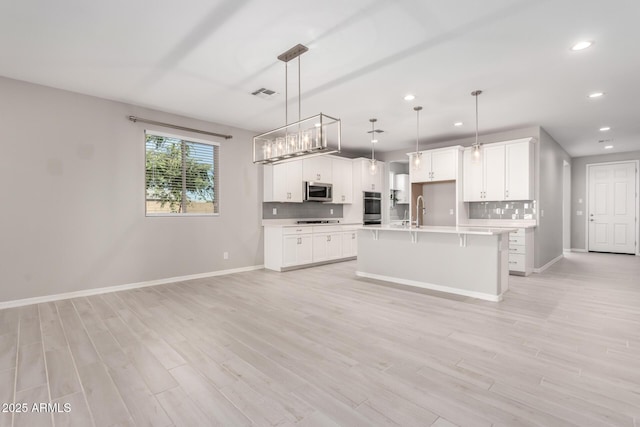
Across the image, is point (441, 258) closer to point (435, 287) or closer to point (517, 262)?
point (435, 287)

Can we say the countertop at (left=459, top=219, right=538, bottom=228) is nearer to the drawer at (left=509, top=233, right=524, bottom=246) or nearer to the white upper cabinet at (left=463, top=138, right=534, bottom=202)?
the drawer at (left=509, top=233, right=524, bottom=246)

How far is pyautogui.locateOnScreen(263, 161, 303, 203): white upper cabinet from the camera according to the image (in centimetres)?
600

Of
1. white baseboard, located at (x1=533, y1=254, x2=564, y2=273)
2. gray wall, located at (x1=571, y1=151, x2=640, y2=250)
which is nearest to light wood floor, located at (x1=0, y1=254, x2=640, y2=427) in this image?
white baseboard, located at (x1=533, y1=254, x2=564, y2=273)

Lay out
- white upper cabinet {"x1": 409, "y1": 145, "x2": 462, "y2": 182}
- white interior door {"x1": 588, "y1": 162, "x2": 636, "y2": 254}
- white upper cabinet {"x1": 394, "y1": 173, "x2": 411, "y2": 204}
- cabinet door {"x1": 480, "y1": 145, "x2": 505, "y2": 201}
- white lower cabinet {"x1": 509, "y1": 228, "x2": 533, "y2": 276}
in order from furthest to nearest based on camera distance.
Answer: white upper cabinet {"x1": 394, "y1": 173, "x2": 411, "y2": 204} → white interior door {"x1": 588, "y1": 162, "x2": 636, "y2": 254} → white upper cabinet {"x1": 409, "y1": 145, "x2": 462, "y2": 182} → cabinet door {"x1": 480, "y1": 145, "x2": 505, "y2": 201} → white lower cabinet {"x1": 509, "y1": 228, "x2": 533, "y2": 276}

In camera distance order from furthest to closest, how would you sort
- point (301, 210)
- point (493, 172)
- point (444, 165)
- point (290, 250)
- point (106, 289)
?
point (301, 210) → point (444, 165) → point (493, 172) → point (290, 250) → point (106, 289)

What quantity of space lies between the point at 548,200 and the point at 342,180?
4206 mm

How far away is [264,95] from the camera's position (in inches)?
166

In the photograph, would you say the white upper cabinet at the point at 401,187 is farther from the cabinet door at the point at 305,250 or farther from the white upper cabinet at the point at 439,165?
the cabinet door at the point at 305,250

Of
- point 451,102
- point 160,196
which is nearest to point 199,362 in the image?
point 160,196

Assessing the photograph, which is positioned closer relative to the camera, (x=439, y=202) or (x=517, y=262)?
(x=517, y=262)

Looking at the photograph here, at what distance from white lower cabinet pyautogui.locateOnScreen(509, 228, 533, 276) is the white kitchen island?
1380mm

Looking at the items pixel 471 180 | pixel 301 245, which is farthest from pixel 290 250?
pixel 471 180

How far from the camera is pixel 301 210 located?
22.8ft

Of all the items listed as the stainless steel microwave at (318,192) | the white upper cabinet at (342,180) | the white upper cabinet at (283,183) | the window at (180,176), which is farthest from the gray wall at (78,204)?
the white upper cabinet at (342,180)
